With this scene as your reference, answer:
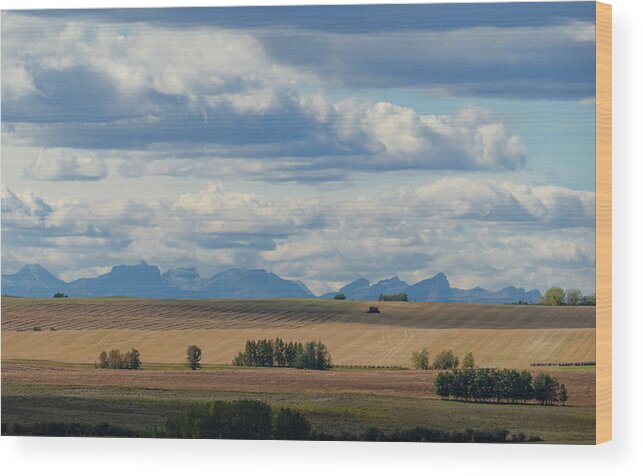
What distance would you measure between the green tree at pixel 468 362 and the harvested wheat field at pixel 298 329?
7 cm

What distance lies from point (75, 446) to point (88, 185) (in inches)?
119

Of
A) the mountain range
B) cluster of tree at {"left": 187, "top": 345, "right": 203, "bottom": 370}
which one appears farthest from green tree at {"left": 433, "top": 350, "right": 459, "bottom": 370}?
cluster of tree at {"left": 187, "top": 345, "right": 203, "bottom": 370}

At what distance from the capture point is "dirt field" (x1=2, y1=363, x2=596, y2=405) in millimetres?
16906

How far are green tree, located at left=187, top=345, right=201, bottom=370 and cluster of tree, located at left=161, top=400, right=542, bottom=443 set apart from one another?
0.49 m

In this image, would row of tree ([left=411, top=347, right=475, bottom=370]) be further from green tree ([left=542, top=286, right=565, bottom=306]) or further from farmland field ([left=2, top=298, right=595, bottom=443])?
green tree ([left=542, top=286, right=565, bottom=306])

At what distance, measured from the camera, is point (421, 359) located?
1700 cm

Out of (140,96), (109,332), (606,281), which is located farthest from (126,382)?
(606,281)

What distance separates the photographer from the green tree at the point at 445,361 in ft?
55.5

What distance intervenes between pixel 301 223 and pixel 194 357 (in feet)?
6.55

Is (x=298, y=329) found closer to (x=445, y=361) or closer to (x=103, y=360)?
(x=445, y=361)

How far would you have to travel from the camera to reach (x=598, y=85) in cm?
1642

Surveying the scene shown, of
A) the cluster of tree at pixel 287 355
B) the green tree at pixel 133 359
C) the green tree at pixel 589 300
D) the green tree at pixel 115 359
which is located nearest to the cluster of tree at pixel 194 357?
the cluster of tree at pixel 287 355

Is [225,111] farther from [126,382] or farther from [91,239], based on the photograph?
[126,382]

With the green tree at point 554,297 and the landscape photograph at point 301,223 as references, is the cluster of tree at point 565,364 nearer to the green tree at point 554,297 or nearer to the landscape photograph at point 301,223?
the landscape photograph at point 301,223
